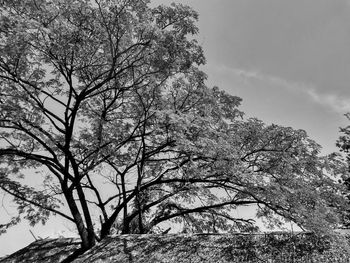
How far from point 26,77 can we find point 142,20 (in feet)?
17.8

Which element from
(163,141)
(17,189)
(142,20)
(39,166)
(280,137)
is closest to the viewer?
(142,20)

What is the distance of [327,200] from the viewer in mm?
12727

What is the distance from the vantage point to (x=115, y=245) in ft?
39.3

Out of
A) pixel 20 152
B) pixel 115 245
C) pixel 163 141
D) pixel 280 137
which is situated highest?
pixel 20 152

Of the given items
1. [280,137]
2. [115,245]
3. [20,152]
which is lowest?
[115,245]

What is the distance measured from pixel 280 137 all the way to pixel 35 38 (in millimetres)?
9309

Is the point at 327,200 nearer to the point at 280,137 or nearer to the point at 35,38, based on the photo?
the point at 280,137

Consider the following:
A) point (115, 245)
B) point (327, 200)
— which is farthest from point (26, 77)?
point (327, 200)

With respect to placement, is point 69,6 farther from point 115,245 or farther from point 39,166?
point 39,166

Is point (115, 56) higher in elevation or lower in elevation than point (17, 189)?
higher

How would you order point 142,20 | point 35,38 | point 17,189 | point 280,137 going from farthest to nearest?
point 17,189, point 280,137, point 142,20, point 35,38

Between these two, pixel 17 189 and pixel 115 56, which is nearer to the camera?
pixel 115 56

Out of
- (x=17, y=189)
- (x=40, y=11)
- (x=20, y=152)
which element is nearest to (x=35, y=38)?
(x=40, y=11)

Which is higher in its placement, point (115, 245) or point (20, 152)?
point (20, 152)
